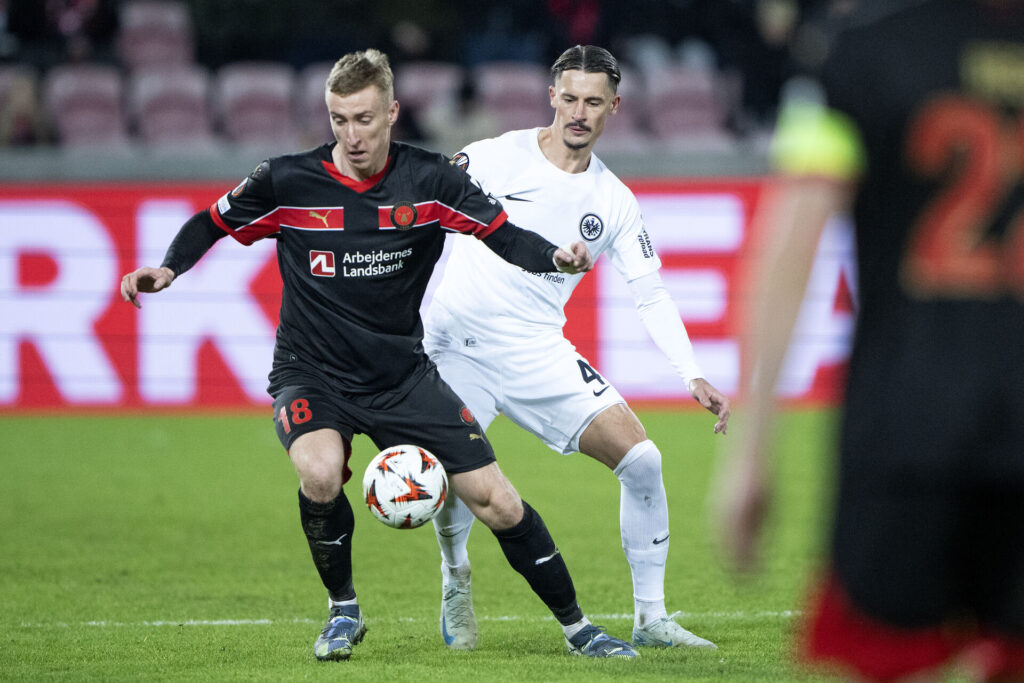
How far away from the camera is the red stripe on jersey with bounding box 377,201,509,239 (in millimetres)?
5051

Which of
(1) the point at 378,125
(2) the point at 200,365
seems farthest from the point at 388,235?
(2) the point at 200,365

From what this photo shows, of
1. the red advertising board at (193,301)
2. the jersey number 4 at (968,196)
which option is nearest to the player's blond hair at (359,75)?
the jersey number 4 at (968,196)

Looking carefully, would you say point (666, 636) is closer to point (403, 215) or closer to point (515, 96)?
point (403, 215)

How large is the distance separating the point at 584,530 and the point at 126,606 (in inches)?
110

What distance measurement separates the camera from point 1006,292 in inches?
79.9

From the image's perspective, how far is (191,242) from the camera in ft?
16.8

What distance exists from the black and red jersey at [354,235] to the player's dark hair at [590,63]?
749mm

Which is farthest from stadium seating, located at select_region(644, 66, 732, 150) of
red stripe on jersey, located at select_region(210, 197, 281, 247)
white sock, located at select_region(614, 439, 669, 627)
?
red stripe on jersey, located at select_region(210, 197, 281, 247)

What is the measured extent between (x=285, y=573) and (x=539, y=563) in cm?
212

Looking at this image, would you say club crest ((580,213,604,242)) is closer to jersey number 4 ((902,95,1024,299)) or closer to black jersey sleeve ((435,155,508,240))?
black jersey sleeve ((435,155,508,240))

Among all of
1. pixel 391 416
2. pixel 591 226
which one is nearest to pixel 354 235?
pixel 391 416

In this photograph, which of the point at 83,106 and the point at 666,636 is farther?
the point at 83,106

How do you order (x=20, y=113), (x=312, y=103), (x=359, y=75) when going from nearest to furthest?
(x=359, y=75) < (x=20, y=113) < (x=312, y=103)

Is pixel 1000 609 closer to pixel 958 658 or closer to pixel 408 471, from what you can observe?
pixel 958 658
